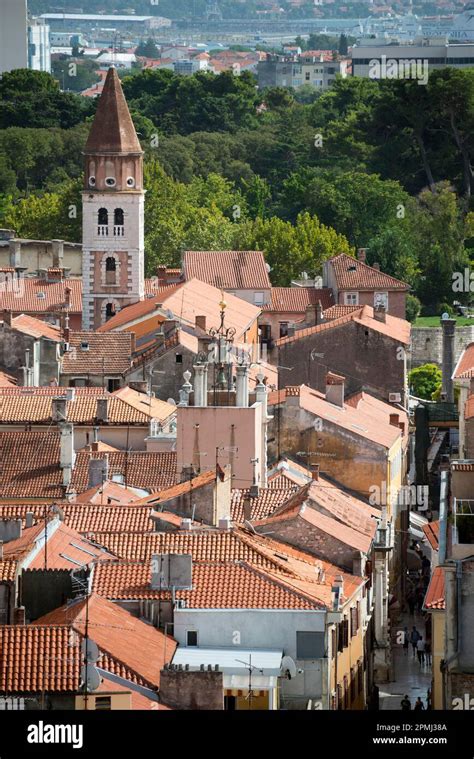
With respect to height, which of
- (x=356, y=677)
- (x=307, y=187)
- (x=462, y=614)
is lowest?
(x=307, y=187)

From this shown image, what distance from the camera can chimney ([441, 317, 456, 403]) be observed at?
78.8 metres

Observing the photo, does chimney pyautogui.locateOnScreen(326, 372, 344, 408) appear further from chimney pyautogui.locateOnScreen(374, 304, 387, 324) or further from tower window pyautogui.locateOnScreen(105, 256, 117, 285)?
tower window pyautogui.locateOnScreen(105, 256, 117, 285)

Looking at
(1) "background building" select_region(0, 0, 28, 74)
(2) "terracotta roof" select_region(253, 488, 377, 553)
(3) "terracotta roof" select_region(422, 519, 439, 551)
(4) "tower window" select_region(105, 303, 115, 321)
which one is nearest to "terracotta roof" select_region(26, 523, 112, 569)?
(2) "terracotta roof" select_region(253, 488, 377, 553)

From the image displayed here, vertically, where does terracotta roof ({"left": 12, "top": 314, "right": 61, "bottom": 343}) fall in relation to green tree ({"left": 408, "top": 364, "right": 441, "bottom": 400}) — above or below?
above

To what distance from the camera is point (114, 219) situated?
3433 inches

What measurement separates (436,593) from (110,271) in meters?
45.1

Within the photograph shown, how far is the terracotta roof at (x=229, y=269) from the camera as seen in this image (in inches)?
3551

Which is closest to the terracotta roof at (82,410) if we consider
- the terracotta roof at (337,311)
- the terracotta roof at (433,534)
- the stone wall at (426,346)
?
the terracotta roof at (433,534)

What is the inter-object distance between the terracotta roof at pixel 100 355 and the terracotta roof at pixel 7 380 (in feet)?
6.18

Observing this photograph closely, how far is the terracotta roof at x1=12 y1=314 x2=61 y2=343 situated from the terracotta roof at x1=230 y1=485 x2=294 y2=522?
2273 centimetres
